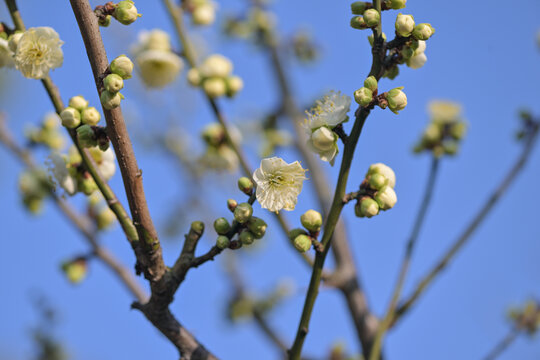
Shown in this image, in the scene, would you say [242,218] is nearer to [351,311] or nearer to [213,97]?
[213,97]

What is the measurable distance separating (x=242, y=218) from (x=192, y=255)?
213 millimetres

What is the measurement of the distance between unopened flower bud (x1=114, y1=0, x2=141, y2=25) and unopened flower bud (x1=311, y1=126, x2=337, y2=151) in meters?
0.61

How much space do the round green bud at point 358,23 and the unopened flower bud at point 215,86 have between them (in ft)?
4.18

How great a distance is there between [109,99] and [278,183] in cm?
55

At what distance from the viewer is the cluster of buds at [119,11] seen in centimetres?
148

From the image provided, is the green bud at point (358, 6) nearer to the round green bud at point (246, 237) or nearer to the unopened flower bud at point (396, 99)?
the unopened flower bud at point (396, 99)

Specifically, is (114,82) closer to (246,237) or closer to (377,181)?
(246,237)

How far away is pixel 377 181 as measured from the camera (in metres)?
1.55

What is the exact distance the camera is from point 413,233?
8.23 ft

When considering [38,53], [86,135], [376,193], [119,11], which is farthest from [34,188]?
[376,193]

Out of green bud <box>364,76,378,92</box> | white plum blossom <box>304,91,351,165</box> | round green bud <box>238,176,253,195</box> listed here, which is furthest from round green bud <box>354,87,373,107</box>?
round green bud <box>238,176,253,195</box>

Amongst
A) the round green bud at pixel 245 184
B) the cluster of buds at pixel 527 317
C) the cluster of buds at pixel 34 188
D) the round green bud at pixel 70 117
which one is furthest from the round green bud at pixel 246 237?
the cluster of buds at pixel 527 317

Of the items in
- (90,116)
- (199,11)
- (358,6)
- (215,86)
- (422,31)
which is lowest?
(90,116)

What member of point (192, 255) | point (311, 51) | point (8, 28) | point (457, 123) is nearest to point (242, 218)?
point (192, 255)
